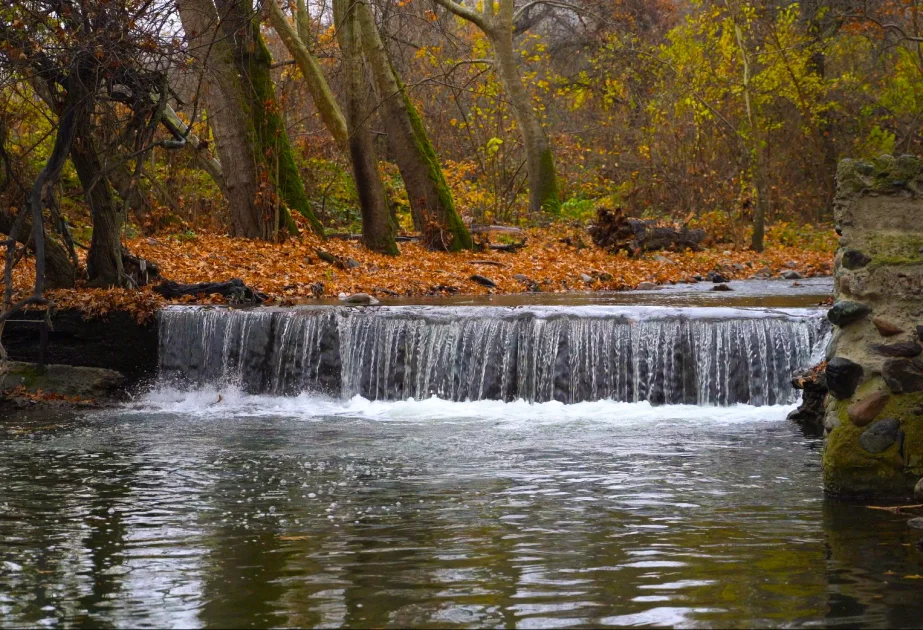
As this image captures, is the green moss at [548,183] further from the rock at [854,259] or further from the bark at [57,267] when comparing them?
the rock at [854,259]

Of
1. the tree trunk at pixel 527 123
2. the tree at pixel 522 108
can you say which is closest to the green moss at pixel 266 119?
the tree at pixel 522 108

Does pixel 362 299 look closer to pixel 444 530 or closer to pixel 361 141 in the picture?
A: pixel 361 141

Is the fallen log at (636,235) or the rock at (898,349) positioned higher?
the fallen log at (636,235)

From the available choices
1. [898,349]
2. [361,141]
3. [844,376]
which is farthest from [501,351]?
[361,141]

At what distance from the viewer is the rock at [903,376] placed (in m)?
6.62

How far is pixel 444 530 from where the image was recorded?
6.20 meters

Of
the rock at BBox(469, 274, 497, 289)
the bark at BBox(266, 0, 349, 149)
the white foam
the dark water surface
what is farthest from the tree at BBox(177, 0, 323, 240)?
the dark water surface

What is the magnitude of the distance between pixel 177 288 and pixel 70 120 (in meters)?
3.10

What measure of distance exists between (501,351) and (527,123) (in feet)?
48.1

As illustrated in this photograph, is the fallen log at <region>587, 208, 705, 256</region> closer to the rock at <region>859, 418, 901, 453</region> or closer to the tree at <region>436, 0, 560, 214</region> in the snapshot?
the tree at <region>436, 0, 560, 214</region>

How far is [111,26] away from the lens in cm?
1084

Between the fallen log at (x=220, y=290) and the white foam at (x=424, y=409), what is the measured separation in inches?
55.8

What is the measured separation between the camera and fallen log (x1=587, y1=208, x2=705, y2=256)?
67.1ft

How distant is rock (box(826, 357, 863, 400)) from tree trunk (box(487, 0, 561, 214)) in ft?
62.3
